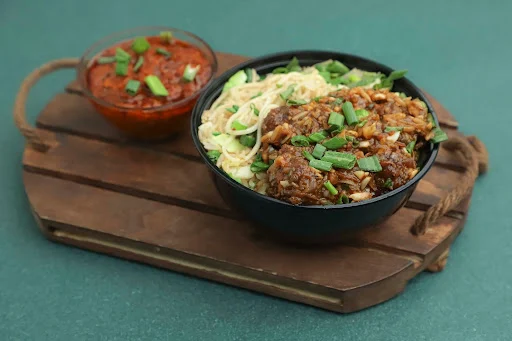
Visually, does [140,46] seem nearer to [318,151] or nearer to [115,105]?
[115,105]

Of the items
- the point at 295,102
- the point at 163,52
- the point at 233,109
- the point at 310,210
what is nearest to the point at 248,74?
the point at 233,109

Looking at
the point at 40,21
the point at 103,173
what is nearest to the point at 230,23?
A: the point at 40,21

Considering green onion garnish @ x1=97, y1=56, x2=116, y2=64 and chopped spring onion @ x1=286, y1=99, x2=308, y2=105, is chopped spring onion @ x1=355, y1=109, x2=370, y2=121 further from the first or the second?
green onion garnish @ x1=97, y1=56, x2=116, y2=64

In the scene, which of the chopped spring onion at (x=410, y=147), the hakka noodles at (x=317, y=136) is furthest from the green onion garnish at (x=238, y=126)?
the chopped spring onion at (x=410, y=147)

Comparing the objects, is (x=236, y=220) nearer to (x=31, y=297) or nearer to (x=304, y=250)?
(x=304, y=250)

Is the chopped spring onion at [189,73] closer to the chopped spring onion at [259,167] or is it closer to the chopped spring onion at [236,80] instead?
the chopped spring onion at [236,80]
